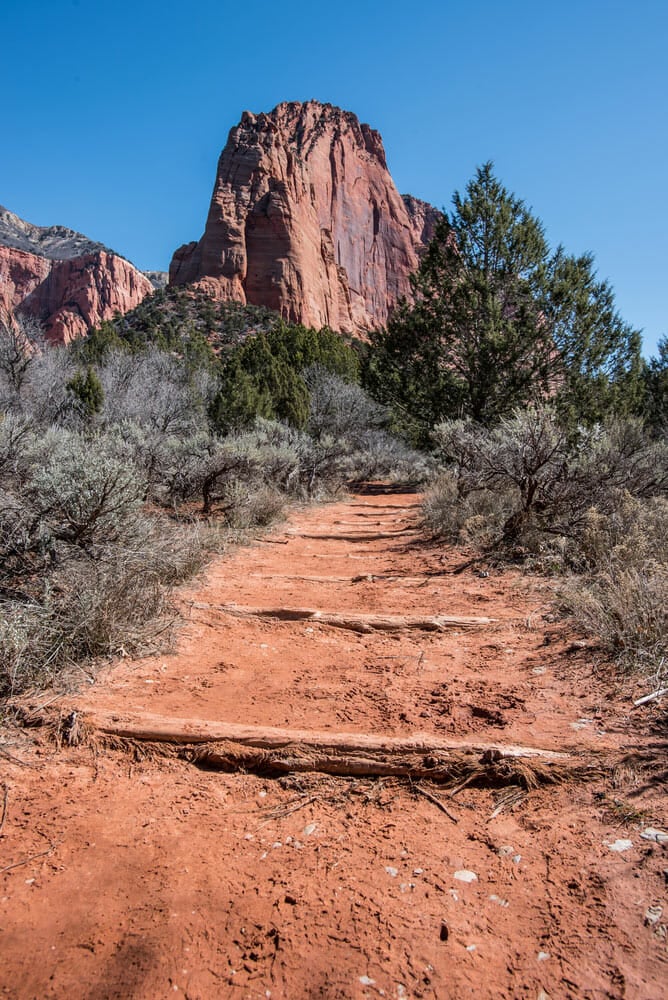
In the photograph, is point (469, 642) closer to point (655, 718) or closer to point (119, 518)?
point (655, 718)

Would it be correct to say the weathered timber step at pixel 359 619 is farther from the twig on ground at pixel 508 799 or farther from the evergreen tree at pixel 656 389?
the evergreen tree at pixel 656 389

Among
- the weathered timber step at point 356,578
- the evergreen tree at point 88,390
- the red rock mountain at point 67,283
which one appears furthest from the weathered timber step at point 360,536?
the red rock mountain at point 67,283

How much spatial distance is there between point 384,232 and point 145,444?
83.6m

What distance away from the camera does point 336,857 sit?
1.99 metres

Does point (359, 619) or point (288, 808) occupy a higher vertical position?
point (359, 619)

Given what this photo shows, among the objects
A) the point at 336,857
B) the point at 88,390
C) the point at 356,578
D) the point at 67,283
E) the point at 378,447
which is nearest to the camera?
the point at 336,857

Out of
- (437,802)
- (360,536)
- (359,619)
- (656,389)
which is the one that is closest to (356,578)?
(359,619)

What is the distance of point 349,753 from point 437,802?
1.51ft

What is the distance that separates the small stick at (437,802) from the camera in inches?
86.5

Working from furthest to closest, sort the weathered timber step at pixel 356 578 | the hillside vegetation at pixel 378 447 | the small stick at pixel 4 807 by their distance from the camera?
1. the weathered timber step at pixel 356 578
2. the hillside vegetation at pixel 378 447
3. the small stick at pixel 4 807

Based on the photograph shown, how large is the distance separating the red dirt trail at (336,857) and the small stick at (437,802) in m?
0.02

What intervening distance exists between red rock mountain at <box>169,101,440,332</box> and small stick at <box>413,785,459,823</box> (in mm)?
35313

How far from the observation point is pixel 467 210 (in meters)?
13.3

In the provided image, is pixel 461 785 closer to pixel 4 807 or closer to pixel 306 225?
pixel 4 807
